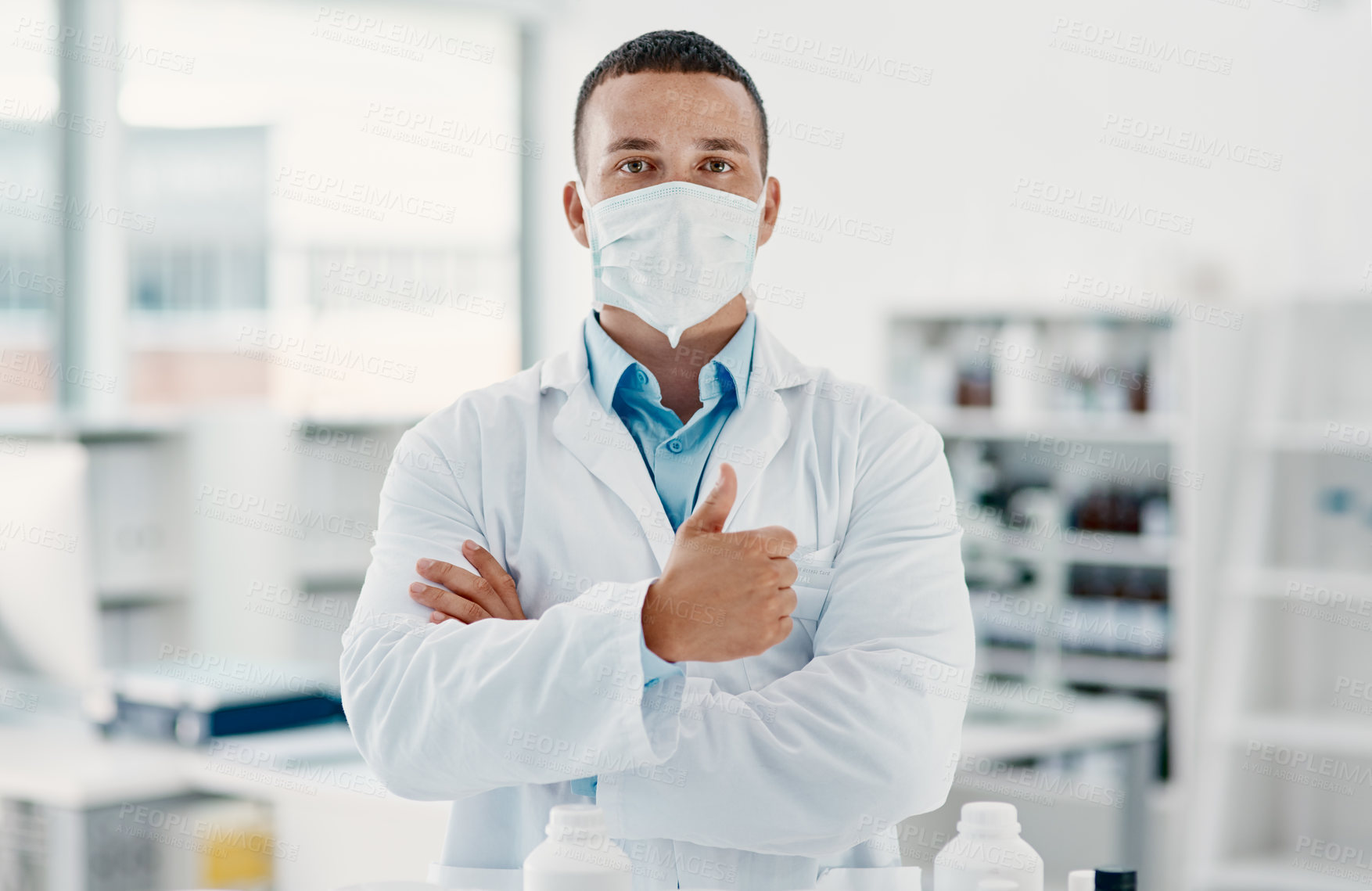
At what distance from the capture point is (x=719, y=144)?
148cm

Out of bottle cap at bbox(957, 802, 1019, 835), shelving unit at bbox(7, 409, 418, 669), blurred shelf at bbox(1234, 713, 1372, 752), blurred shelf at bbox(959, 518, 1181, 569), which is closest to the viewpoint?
bottle cap at bbox(957, 802, 1019, 835)

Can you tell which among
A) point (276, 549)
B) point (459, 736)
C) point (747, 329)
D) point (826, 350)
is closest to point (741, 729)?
point (459, 736)

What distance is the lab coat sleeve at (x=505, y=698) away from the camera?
1.22 metres

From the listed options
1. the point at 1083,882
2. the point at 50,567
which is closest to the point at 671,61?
the point at 1083,882

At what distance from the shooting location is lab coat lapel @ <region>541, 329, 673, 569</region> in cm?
144

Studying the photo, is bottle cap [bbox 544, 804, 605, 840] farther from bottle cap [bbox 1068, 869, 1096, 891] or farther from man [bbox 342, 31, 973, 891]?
bottle cap [bbox 1068, 869, 1096, 891]

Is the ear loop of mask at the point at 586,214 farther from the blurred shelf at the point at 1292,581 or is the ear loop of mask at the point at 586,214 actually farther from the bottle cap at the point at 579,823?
the blurred shelf at the point at 1292,581

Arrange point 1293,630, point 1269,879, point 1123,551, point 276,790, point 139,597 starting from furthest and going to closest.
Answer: point 1123,551, point 1293,630, point 1269,879, point 139,597, point 276,790

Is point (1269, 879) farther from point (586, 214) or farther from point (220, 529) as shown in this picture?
point (586, 214)

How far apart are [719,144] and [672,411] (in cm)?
30

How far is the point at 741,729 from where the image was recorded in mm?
1320

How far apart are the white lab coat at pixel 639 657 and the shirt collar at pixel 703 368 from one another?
1cm

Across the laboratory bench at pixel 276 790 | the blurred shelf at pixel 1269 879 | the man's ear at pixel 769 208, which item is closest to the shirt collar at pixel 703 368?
the man's ear at pixel 769 208

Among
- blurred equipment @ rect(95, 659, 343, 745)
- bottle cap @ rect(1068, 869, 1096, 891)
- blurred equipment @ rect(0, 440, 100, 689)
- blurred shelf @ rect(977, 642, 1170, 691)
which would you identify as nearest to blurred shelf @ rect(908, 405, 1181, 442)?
blurred shelf @ rect(977, 642, 1170, 691)
